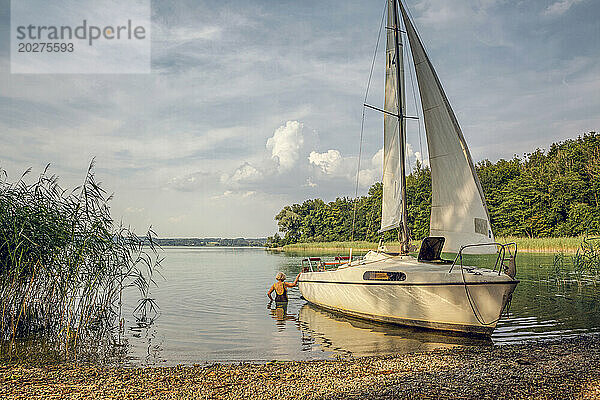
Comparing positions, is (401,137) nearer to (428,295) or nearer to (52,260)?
(428,295)

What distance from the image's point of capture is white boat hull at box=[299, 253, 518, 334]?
10.1 meters

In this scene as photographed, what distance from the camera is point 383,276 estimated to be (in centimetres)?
1156

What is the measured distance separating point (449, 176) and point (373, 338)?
13.8 ft

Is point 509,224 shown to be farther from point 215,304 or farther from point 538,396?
point 538,396

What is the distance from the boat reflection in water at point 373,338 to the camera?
380 inches

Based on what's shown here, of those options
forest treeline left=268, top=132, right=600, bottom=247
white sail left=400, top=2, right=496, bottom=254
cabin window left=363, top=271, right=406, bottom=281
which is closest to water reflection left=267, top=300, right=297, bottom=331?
cabin window left=363, top=271, right=406, bottom=281

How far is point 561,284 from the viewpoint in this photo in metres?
19.2

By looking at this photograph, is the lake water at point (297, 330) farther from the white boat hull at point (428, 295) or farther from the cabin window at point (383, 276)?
the cabin window at point (383, 276)

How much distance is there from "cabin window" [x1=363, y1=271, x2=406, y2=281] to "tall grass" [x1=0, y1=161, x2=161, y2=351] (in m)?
5.75

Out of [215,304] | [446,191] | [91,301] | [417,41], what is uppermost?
[417,41]

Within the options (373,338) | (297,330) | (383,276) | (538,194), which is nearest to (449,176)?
(383,276)

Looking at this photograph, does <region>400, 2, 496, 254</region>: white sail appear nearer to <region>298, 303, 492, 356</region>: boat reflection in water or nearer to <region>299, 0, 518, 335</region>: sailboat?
<region>299, 0, 518, 335</region>: sailboat

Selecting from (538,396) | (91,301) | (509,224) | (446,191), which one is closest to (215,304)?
(91,301)

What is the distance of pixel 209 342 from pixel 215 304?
6.27 meters
